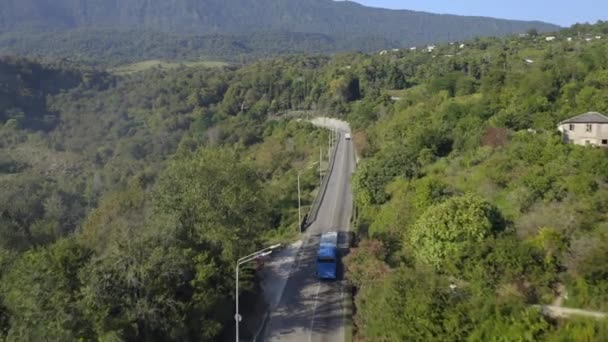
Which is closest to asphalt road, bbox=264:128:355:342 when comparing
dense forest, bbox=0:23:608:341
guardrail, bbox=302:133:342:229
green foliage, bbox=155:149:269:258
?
dense forest, bbox=0:23:608:341

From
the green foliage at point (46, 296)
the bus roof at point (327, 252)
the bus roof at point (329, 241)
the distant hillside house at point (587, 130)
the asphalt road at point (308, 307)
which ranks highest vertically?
the distant hillside house at point (587, 130)

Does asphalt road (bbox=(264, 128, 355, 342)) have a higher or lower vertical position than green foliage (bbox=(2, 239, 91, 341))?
lower

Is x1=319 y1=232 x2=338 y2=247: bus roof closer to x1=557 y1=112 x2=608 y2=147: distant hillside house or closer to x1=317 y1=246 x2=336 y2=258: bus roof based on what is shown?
x1=317 y1=246 x2=336 y2=258: bus roof

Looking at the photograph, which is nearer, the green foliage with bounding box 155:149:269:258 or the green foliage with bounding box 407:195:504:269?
the green foliage with bounding box 407:195:504:269

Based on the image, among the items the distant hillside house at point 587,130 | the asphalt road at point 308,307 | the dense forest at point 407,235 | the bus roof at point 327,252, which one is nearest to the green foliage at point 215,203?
the dense forest at point 407,235

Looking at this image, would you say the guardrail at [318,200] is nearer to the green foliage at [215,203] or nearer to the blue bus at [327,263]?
the green foliage at [215,203]

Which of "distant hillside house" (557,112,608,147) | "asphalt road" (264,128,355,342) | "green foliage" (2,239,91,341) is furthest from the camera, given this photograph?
"distant hillside house" (557,112,608,147)

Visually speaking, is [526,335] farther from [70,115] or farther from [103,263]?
[70,115]

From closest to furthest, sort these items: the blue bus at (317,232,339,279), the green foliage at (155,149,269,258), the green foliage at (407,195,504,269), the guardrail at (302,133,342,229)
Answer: the green foliage at (407,195,504,269) < the green foliage at (155,149,269,258) < the blue bus at (317,232,339,279) < the guardrail at (302,133,342,229)
